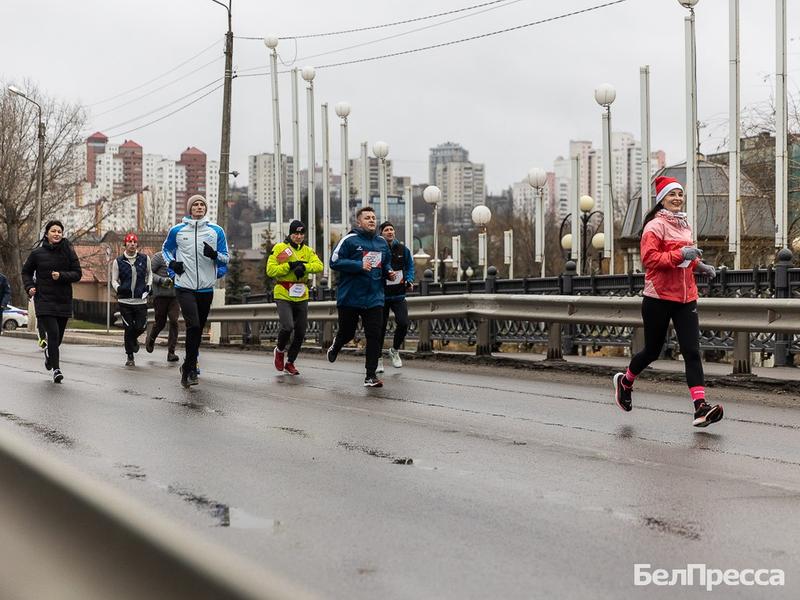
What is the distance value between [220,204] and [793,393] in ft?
70.6

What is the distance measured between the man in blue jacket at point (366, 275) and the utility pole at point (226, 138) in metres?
17.9

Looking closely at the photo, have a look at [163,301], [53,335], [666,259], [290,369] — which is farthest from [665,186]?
[163,301]

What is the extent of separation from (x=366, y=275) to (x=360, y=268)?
19 centimetres

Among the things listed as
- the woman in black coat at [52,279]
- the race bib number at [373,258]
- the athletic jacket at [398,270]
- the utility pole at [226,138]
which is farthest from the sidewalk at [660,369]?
the utility pole at [226,138]

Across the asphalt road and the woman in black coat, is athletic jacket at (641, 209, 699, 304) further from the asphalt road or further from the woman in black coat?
the woman in black coat

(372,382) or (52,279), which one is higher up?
(52,279)

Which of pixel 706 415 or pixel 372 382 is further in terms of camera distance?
pixel 372 382

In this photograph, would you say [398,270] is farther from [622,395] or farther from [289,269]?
[622,395]

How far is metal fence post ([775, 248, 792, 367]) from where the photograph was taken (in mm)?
16109

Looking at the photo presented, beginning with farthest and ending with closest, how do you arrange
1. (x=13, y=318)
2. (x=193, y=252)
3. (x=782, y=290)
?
1. (x=13, y=318)
2. (x=782, y=290)
3. (x=193, y=252)

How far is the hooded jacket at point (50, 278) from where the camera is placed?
1399 centimetres

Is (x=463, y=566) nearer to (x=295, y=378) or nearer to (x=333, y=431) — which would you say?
(x=333, y=431)

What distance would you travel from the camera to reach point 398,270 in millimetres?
15859

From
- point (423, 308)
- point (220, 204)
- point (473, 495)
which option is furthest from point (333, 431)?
point (220, 204)
